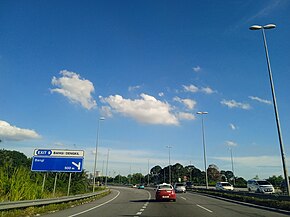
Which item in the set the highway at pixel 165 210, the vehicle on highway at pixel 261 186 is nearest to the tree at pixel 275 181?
the vehicle on highway at pixel 261 186

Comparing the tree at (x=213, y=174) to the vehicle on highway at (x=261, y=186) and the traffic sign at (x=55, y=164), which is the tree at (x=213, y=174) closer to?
the vehicle on highway at (x=261, y=186)

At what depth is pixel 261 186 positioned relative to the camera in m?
34.8

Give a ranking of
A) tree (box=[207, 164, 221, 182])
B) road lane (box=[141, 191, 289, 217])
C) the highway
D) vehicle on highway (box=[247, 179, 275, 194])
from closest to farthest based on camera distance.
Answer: road lane (box=[141, 191, 289, 217])
the highway
vehicle on highway (box=[247, 179, 275, 194])
tree (box=[207, 164, 221, 182])

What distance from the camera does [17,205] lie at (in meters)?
12.1

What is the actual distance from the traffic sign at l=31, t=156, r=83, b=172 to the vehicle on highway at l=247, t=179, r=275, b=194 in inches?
875

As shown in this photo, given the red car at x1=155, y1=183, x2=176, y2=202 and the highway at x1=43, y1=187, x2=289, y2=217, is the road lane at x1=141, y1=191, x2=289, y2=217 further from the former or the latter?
the red car at x1=155, y1=183, x2=176, y2=202

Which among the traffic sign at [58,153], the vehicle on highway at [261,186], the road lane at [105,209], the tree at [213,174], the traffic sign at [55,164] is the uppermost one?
the tree at [213,174]

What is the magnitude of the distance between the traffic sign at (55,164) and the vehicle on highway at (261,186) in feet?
72.9

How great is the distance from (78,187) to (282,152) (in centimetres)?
2470

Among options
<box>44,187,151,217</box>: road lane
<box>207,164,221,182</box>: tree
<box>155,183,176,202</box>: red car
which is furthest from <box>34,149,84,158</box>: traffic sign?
<box>207,164,221,182</box>: tree

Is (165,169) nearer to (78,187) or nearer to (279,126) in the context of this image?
(78,187)

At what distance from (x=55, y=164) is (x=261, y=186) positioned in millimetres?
25094

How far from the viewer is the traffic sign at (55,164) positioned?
23828mm

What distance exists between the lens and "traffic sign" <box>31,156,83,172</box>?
23828 mm
